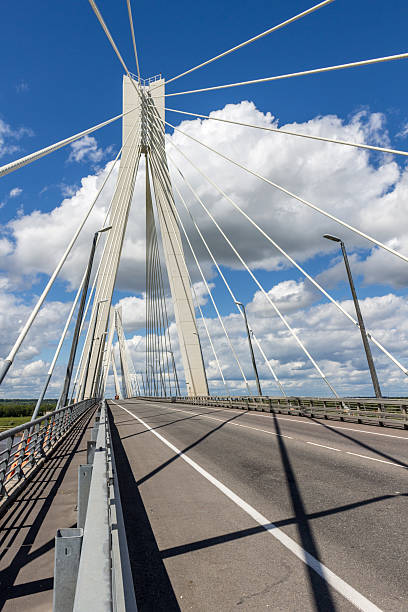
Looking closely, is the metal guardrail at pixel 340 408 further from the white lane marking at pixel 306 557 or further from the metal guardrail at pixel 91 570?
the metal guardrail at pixel 91 570

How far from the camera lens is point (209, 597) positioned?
12.5ft

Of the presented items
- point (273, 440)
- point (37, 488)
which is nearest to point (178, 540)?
point (37, 488)

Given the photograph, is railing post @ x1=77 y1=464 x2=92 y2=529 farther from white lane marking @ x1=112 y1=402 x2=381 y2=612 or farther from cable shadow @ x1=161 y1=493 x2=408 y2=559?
white lane marking @ x1=112 y1=402 x2=381 y2=612

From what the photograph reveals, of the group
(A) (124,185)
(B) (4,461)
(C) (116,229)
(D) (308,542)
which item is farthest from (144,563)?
(A) (124,185)

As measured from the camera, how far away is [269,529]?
17.8ft

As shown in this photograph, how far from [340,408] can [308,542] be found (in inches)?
721

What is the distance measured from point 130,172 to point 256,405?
19.4m

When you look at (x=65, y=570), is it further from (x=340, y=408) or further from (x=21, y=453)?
(x=340, y=408)

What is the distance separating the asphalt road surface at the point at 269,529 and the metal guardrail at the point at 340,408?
6809mm

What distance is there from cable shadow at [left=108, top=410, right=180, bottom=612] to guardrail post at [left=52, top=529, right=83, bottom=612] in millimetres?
1849

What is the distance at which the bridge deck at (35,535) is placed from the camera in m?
3.93

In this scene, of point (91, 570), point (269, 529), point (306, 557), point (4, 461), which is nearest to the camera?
point (91, 570)

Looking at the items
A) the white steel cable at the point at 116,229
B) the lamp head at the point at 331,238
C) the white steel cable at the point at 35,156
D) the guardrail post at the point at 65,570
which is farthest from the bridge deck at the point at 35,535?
the white steel cable at the point at 116,229

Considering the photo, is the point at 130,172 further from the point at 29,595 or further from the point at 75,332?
the point at 29,595
